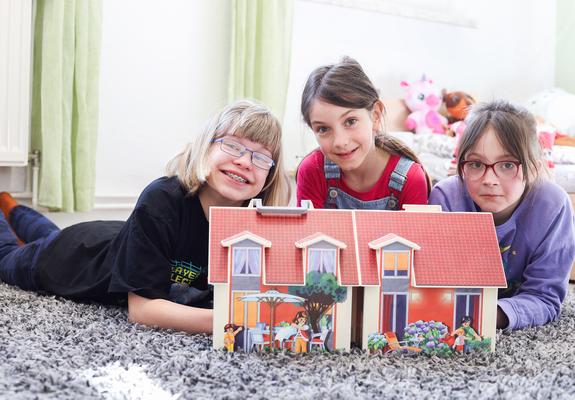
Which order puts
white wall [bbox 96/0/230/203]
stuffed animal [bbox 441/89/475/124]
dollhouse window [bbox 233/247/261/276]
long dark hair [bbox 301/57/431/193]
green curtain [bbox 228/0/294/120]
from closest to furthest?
dollhouse window [bbox 233/247/261/276], long dark hair [bbox 301/57/431/193], white wall [bbox 96/0/230/203], green curtain [bbox 228/0/294/120], stuffed animal [bbox 441/89/475/124]

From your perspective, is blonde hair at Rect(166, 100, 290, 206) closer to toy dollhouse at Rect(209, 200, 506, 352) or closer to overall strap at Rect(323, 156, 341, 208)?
overall strap at Rect(323, 156, 341, 208)

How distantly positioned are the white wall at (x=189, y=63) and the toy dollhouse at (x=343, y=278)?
150 centimetres

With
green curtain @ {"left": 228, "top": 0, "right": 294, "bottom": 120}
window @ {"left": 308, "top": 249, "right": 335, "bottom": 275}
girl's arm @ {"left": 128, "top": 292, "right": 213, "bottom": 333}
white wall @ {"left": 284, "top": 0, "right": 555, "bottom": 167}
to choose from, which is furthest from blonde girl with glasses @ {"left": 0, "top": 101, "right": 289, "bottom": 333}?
white wall @ {"left": 284, "top": 0, "right": 555, "bottom": 167}

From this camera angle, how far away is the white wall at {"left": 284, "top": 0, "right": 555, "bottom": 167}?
108 inches

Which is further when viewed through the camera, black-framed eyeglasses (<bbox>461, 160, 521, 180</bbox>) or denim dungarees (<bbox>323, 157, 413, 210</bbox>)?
denim dungarees (<bbox>323, 157, 413, 210</bbox>)

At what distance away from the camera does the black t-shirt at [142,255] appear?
117 cm

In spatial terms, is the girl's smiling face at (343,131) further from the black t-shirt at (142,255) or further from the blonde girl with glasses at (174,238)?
the black t-shirt at (142,255)

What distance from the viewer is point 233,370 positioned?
2.90 ft

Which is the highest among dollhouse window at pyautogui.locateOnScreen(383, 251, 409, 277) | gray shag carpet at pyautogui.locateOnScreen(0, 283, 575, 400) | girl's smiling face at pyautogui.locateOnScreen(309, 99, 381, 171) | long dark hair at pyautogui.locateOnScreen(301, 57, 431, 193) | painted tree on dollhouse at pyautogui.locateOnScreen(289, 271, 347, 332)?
long dark hair at pyautogui.locateOnScreen(301, 57, 431, 193)

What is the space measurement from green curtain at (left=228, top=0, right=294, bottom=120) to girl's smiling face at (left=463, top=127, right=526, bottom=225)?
128cm

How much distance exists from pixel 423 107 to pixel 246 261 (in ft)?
Answer: 6.50

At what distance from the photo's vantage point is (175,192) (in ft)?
4.15

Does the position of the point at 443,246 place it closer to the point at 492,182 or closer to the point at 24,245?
the point at 492,182

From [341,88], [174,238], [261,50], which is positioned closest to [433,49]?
[261,50]
